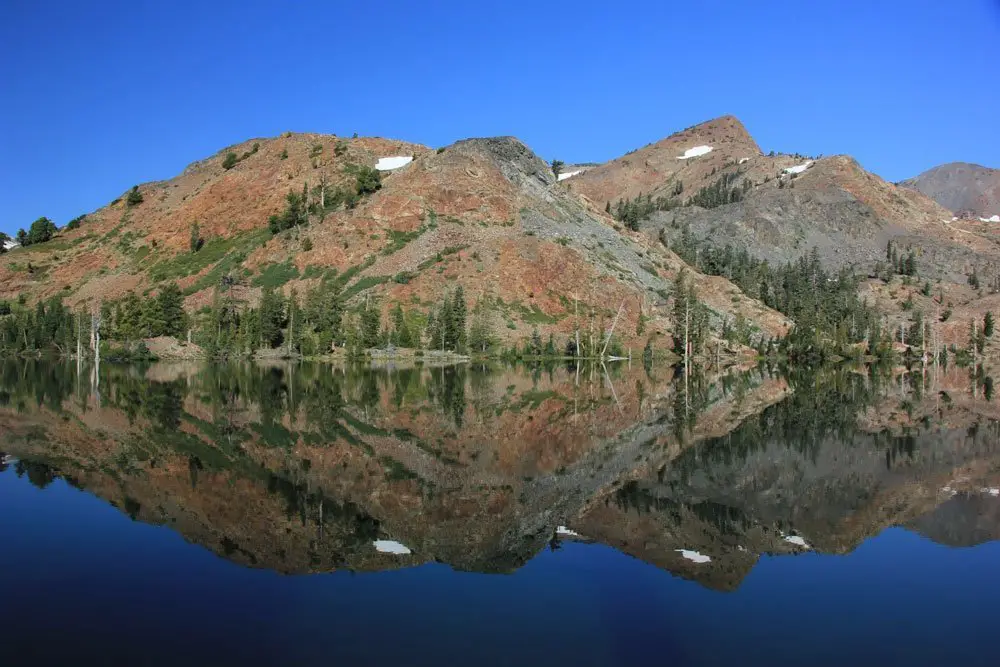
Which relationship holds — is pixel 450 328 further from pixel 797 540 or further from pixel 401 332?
pixel 797 540

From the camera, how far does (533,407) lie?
3838 cm

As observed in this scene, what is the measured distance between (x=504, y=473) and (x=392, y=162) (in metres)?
137

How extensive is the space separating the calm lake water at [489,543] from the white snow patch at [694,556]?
58 mm

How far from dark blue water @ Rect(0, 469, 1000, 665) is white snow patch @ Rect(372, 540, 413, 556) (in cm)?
80

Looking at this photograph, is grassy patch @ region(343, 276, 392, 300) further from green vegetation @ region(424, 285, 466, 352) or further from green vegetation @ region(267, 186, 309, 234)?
green vegetation @ region(267, 186, 309, 234)

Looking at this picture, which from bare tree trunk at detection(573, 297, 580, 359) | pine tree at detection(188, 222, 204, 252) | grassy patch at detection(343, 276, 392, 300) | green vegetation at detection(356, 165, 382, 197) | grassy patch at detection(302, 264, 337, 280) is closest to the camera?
bare tree trunk at detection(573, 297, 580, 359)

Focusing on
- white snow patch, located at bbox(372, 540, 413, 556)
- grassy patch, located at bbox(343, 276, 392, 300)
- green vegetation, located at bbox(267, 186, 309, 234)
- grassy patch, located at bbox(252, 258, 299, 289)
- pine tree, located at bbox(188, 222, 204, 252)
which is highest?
green vegetation, located at bbox(267, 186, 309, 234)

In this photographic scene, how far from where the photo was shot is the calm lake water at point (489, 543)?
986 centimetres

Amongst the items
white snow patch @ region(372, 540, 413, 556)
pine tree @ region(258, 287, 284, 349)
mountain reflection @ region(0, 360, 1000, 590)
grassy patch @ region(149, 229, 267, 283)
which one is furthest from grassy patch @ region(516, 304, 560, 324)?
white snow patch @ region(372, 540, 413, 556)

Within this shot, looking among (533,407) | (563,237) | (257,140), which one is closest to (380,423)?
(533,407)

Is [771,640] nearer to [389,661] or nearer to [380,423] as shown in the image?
[389,661]

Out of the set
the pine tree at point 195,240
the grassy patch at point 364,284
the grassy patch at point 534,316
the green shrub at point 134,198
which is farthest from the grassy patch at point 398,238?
the green shrub at point 134,198

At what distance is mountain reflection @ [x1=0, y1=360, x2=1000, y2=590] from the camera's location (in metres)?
14.5

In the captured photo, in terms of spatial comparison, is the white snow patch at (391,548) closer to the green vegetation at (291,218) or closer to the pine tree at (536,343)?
the pine tree at (536,343)
